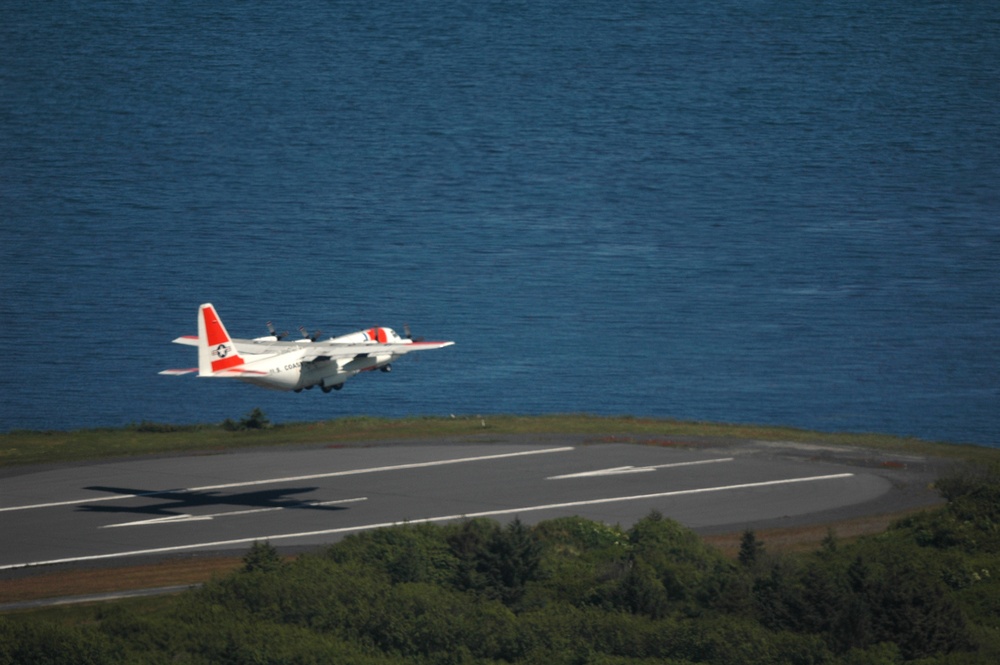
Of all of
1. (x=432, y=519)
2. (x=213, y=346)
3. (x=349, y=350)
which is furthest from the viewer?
(x=349, y=350)

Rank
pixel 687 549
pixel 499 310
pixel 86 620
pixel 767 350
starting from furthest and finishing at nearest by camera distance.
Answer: pixel 499 310 < pixel 767 350 < pixel 687 549 < pixel 86 620

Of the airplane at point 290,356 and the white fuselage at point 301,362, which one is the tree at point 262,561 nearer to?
the airplane at point 290,356

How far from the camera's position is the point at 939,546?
230 ft

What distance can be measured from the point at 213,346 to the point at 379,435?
2297cm

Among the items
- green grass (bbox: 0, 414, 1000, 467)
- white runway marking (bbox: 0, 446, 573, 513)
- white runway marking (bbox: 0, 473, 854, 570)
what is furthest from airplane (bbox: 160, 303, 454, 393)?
green grass (bbox: 0, 414, 1000, 467)

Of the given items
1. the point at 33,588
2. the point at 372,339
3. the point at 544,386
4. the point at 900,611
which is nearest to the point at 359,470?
the point at 372,339

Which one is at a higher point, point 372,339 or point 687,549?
point 372,339

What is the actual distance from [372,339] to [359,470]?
890cm

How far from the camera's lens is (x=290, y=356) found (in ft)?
297

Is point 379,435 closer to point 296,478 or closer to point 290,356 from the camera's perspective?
point 296,478

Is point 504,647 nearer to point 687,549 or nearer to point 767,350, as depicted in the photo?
point 687,549

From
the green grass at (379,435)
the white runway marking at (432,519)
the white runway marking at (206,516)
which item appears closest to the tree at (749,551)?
the white runway marking at (432,519)

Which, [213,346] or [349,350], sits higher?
[213,346]

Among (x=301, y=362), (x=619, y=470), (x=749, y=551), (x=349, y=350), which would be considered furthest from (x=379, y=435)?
(x=749, y=551)
